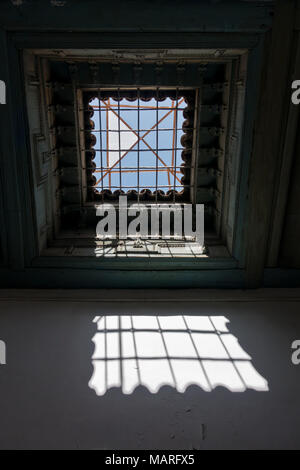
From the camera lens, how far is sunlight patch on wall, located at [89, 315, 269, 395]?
504cm

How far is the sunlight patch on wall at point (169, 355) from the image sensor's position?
5035mm

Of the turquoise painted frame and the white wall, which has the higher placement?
the turquoise painted frame

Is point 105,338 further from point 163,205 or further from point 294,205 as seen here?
point 294,205

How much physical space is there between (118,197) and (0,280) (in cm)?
329

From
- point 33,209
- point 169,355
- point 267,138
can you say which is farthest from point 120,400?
point 267,138

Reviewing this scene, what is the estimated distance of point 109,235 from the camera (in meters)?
8.26

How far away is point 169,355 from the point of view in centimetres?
557

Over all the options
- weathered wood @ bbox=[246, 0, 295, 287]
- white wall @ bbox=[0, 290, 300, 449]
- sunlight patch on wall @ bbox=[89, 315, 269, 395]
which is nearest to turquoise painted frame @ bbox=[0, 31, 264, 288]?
weathered wood @ bbox=[246, 0, 295, 287]

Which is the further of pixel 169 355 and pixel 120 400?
pixel 169 355

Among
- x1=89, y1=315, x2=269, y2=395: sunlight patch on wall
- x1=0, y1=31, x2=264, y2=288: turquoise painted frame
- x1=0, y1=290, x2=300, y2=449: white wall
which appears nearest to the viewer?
x1=0, y1=290, x2=300, y2=449: white wall

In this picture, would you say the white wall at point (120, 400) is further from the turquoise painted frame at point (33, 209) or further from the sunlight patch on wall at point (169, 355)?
the turquoise painted frame at point (33, 209)

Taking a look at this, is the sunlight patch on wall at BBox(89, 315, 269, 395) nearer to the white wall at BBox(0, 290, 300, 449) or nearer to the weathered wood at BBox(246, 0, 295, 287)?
the white wall at BBox(0, 290, 300, 449)

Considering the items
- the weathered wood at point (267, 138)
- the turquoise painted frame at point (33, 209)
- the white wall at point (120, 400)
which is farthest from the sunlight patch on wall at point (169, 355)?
the weathered wood at point (267, 138)

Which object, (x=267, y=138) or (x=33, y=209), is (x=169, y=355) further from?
(x=267, y=138)
